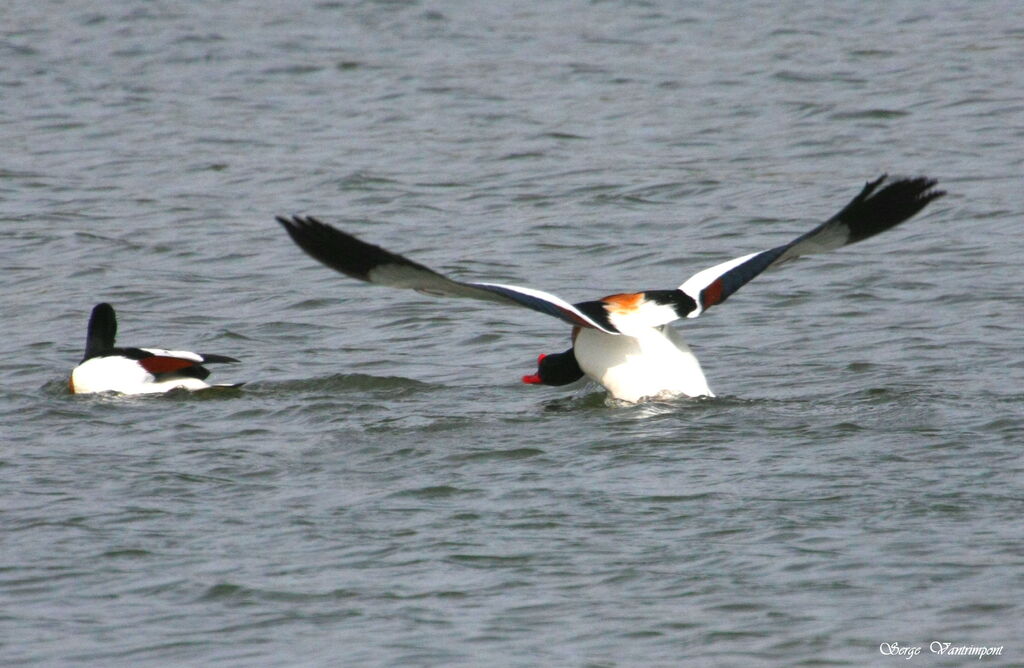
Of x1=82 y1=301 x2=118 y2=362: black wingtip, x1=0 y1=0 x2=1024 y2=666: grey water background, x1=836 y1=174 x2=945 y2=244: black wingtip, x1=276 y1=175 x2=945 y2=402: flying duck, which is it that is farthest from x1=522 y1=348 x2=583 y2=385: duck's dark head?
x1=82 y1=301 x2=118 y2=362: black wingtip

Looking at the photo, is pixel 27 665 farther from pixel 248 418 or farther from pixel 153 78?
pixel 153 78

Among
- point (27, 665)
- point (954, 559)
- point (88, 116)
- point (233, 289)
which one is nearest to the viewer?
point (27, 665)

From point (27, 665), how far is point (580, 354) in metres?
4.08

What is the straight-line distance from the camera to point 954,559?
6301mm

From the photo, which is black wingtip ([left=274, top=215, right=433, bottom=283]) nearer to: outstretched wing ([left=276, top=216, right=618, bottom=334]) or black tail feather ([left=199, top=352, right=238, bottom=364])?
outstretched wing ([left=276, top=216, right=618, bottom=334])

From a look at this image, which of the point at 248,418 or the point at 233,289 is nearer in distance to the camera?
the point at 248,418

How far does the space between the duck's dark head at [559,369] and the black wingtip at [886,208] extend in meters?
1.70

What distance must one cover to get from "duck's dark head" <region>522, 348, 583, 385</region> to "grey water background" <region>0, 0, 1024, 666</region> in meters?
0.16

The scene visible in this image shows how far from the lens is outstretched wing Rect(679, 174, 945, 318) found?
27.7 feet

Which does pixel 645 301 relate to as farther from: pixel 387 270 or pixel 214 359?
pixel 214 359

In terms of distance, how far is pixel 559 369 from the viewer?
9.38 meters

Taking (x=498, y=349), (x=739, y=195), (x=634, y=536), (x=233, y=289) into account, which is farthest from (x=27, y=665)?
(x=739, y=195)

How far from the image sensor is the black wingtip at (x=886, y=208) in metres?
8.46

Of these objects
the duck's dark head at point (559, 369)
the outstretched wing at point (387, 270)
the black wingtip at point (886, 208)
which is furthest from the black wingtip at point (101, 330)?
the black wingtip at point (886, 208)
